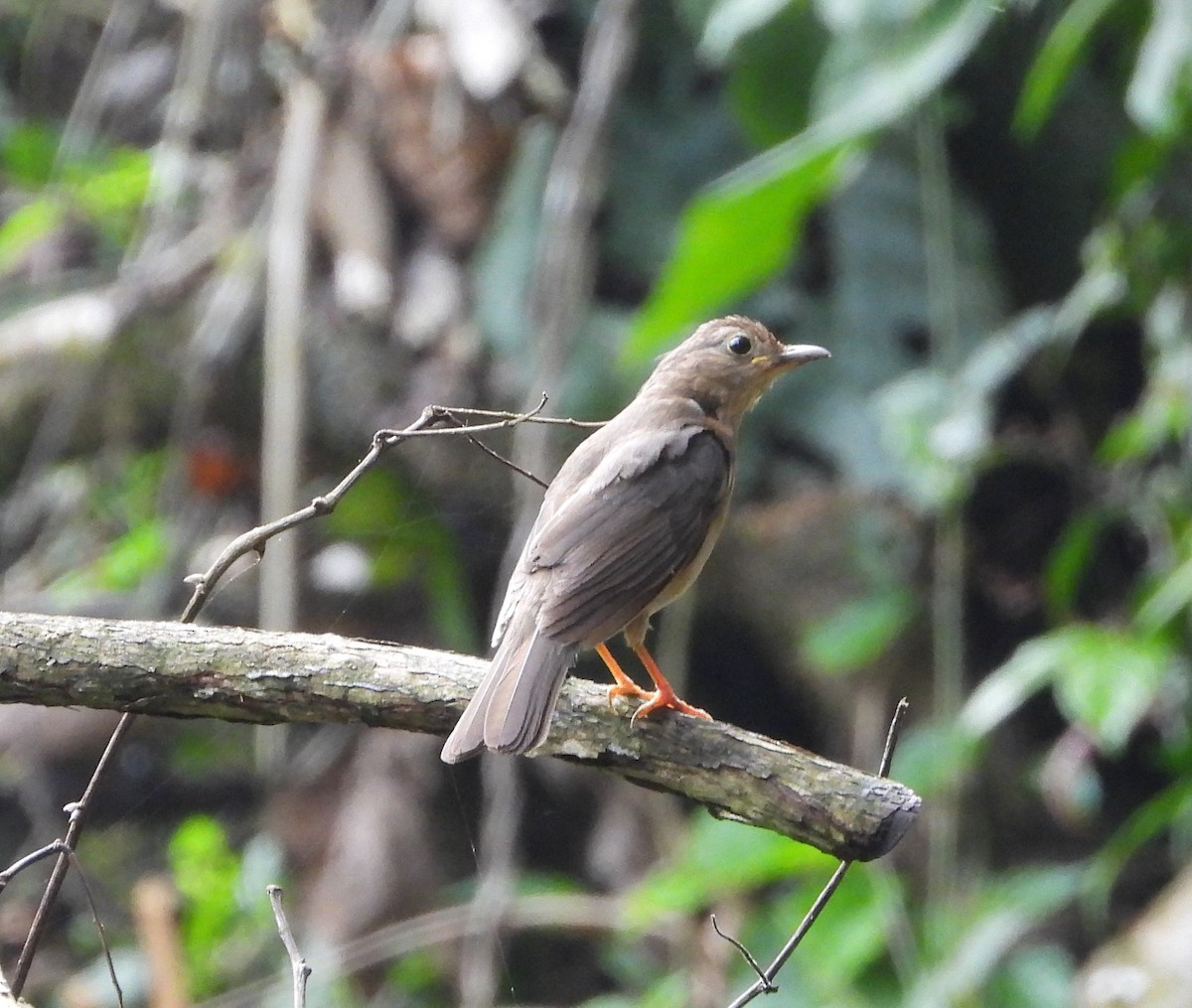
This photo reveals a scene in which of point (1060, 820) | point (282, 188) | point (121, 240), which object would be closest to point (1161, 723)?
point (1060, 820)

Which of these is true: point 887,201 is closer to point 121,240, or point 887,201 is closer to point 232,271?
point 232,271

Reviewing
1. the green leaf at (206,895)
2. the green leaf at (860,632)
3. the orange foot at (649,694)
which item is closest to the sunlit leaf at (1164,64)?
the green leaf at (860,632)

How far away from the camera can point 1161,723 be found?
18.3 feet

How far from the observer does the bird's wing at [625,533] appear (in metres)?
3.13

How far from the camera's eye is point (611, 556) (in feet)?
10.5

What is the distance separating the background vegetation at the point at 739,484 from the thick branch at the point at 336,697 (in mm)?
1936

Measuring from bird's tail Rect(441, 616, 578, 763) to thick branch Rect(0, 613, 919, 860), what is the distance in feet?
0.31

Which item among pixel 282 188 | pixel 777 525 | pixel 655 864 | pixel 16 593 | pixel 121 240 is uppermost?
pixel 282 188

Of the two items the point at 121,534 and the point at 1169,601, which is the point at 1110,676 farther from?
the point at 121,534

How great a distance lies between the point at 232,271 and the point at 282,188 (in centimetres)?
57

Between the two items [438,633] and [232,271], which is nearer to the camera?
[438,633]

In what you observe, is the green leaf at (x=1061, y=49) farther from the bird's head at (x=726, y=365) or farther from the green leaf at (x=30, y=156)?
the green leaf at (x=30, y=156)

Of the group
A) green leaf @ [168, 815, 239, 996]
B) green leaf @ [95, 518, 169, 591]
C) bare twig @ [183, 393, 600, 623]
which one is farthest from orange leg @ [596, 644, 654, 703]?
green leaf @ [95, 518, 169, 591]

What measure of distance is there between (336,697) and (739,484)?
3.61 meters
